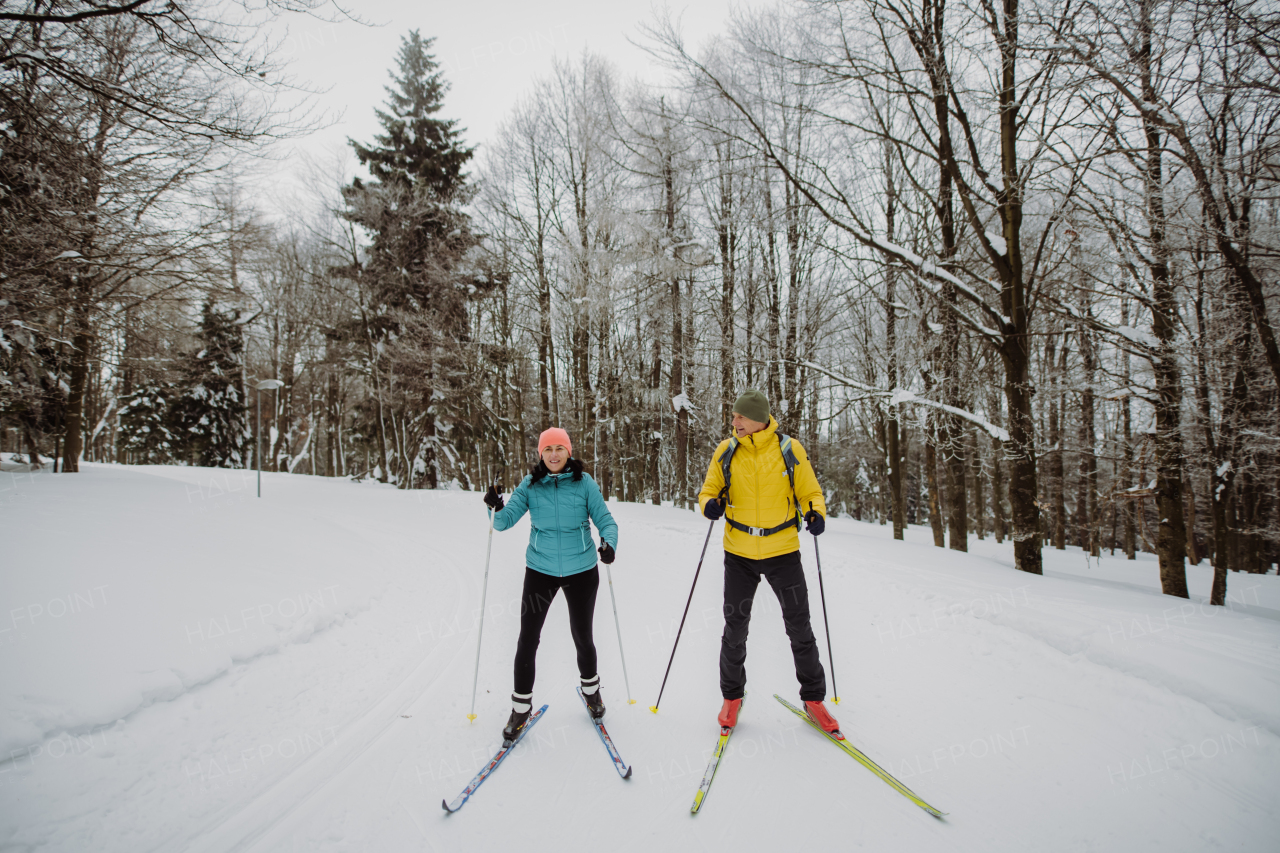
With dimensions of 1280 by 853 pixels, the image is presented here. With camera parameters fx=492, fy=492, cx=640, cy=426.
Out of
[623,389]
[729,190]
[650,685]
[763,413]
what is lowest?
[650,685]

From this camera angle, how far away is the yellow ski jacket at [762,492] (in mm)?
3264

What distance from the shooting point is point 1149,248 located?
6.78 m

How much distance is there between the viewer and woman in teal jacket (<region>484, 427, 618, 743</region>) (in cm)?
329

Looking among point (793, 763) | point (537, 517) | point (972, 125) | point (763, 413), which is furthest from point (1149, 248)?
point (537, 517)

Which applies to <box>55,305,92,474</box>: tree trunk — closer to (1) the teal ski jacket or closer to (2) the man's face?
(1) the teal ski jacket

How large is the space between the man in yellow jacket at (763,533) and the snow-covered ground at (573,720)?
37cm

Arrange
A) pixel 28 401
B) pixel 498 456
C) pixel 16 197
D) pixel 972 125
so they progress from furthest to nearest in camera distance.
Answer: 1. pixel 498 456
2. pixel 28 401
3. pixel 972 125
4. pixel 16 197

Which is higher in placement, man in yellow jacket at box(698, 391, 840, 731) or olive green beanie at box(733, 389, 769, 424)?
olive green beanie at box(733, 389, 769, 424)

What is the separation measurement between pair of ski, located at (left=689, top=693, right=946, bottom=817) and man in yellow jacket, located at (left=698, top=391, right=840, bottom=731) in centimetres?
8

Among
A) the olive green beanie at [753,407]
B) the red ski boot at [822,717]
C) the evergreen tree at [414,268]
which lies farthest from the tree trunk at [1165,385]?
the evergreen tree at [414,268]

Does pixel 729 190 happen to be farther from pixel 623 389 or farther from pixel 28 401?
pixel 28 401

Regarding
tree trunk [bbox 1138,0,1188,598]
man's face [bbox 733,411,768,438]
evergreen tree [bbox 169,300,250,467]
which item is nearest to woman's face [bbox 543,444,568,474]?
man's face [bbox 733,411,768,438]

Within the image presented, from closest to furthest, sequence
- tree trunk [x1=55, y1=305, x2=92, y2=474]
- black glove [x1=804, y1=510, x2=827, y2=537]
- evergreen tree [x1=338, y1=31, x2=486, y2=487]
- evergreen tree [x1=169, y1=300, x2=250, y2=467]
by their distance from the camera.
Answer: black glove [x1=804, y1=510, x2=827, y2=537] < tree trunk [x1=55, y1=305, x2=92, y2=474] < evergreen tree [x1=338, y1=31, x2=486, y2=487] < evergreen tree [x1=169, y1=300, x2=250, y2=467]

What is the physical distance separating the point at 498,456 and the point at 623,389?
6.88 meters
